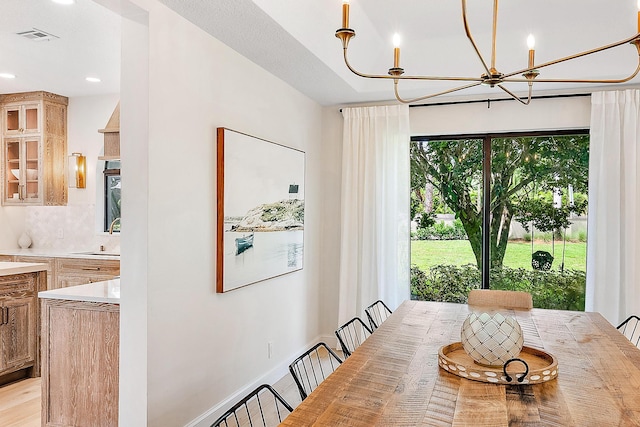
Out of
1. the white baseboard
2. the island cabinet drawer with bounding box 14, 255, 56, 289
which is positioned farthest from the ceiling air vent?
the white baseboard

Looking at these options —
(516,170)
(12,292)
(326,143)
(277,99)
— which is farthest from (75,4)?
(516,170)

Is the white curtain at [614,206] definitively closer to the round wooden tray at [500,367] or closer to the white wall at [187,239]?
the round wooden tray at [500,367]

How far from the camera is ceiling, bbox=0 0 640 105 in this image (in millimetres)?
2885

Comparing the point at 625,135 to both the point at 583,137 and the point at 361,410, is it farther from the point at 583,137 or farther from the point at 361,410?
the point at 361,410

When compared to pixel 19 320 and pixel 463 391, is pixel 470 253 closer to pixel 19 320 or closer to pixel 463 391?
pixel 463 391

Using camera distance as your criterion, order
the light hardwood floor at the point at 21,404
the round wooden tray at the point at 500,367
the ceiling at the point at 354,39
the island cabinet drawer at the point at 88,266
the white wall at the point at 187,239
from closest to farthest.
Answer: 1. the round wooden tray at the point at 500,367
2. the white wall at the point at 187,239
3. the ceiling at the point at 354,39
4. the light hardwood floor at the point at 21,404
5. the island cabinet drawer at the point at 88,266

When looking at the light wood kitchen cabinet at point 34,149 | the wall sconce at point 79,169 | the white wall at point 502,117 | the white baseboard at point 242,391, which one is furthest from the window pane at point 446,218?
the light wood kitchen cabinet at point 34,149

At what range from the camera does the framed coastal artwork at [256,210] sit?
3.05 meters

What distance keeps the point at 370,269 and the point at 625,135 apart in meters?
2.34

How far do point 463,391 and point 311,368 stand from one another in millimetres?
2608

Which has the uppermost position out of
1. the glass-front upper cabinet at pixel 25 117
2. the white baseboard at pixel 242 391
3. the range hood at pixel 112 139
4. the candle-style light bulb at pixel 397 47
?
the glass-front upper cabinet at pixel 25 117

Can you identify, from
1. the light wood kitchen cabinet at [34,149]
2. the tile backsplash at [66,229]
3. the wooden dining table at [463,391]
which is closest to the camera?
the wooden dining table at [463,391]

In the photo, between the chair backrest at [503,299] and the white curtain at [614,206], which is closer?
the chair backrest at [503,299]

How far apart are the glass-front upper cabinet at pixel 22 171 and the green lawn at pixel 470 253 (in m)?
3.89
